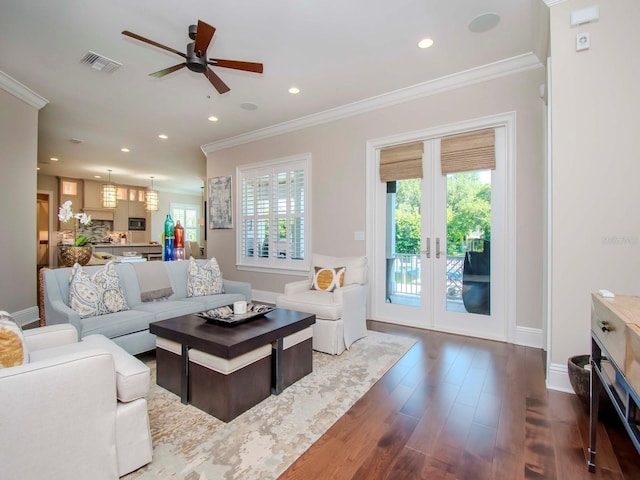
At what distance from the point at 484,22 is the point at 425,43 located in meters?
0.49

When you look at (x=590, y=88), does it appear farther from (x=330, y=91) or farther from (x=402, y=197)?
(x=330, y=91)

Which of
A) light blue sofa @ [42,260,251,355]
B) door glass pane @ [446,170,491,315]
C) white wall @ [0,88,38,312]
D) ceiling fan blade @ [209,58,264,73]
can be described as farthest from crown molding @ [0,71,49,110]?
door glass pane @ [446,170,491,315]

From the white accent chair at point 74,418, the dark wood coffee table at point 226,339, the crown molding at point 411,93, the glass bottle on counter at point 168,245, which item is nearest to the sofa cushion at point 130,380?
the white accent chair at point 74,418

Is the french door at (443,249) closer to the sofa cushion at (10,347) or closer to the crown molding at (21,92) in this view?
the sofa cushion at (10,347)

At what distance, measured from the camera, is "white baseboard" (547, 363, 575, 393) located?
7.54ft

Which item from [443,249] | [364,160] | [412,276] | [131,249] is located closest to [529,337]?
[443,249]

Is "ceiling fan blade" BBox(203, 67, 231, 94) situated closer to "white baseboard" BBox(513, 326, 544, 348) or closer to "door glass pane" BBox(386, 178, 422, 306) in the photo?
"door glass pane" BBox(386, 178, 422, 306)

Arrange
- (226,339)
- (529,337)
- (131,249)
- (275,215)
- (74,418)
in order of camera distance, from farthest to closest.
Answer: (131,249) → (275,215) → (529,337) → (226,339) → (74,418)

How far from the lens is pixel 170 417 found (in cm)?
197

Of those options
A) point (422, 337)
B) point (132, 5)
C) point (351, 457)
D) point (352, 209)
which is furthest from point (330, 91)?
point (351, 457)

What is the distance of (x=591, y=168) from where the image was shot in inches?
86.8

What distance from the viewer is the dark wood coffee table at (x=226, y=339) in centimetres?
198

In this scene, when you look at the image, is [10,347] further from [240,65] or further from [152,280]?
[240,65]

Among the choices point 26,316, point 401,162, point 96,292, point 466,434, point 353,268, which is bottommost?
point 466,434
